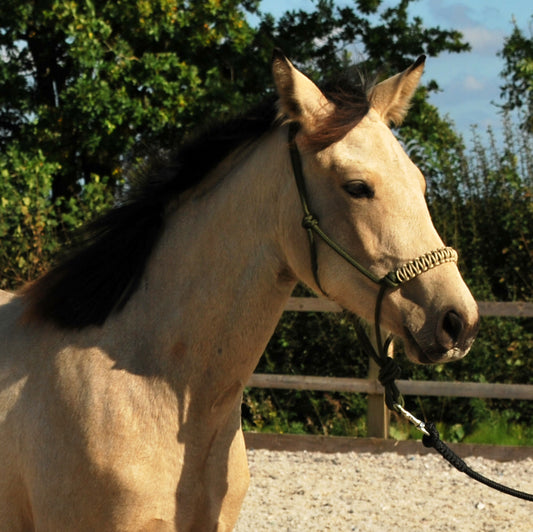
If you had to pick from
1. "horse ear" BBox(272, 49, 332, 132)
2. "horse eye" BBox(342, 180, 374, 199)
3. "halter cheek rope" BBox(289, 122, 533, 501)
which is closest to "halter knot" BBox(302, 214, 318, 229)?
"halter cheek rope" BBox(289, 122, 533, 501)

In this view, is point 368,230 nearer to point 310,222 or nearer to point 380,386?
point 310,222

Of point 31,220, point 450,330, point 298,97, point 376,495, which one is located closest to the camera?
point 450,330

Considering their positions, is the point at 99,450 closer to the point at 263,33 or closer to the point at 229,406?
the point at 229,406

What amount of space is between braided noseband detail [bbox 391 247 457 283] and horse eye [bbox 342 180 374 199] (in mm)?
227

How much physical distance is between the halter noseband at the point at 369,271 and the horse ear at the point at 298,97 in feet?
0.18

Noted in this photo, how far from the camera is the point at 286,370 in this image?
799 cm

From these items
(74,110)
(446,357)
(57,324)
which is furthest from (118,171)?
(446,357)

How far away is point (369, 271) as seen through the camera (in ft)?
7.05

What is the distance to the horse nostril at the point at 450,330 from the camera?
201 cm

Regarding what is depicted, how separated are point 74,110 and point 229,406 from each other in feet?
24.3

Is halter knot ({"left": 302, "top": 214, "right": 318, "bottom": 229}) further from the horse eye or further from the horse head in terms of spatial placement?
the horse eye

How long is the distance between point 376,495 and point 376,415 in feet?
4.51

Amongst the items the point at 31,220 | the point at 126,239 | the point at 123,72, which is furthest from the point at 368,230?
the point at 123,72

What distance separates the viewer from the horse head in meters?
2.06
